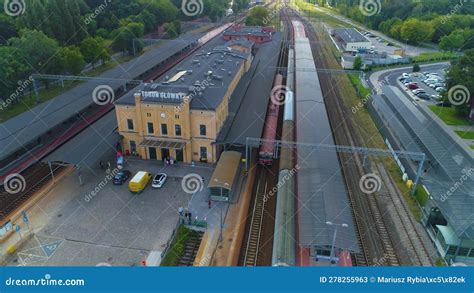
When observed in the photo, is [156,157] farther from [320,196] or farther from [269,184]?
[320,196]

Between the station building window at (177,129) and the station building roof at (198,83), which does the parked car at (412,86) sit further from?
the station building window at (177,129)

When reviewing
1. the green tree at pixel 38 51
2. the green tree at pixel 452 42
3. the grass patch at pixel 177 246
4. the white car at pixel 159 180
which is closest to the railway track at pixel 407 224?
the grass patch at pixel 177 246

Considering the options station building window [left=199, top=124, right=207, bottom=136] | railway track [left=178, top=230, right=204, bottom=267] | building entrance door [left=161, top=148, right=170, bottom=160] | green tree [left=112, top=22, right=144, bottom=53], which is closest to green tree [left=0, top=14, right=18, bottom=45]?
green tree [left=112, top=22, right=144, bottom=53]

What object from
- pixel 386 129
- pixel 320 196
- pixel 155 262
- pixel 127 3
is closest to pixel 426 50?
pixel 386 129

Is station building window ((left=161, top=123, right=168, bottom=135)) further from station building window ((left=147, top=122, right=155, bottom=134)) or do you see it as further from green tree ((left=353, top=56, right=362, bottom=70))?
green tree ((left=353, top=56, right=362, bottom=70))

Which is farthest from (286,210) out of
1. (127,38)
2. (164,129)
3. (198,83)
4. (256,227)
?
(127,38)

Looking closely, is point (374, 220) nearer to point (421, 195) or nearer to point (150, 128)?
point (421, 195)
